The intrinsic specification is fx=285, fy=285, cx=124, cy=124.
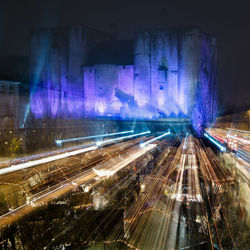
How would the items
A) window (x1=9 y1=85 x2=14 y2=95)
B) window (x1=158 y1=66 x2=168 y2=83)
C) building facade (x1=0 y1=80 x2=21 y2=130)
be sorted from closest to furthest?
1. building facade (x1=0 y1=80 x2=21 y2=130)
2. window (x1=9 y1=85 x2=14 y2=95)
3. window (x1=158 y1=66 x2=168 y2=83)

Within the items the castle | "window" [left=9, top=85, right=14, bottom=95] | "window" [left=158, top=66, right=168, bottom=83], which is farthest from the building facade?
"window" [left=158, top=66, right=168, bottom=83]

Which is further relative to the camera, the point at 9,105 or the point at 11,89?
the point at 11,89

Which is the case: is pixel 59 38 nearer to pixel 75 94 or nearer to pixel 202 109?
pixel 75 94

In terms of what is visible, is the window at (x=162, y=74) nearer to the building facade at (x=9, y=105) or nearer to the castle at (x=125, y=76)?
the castle at (x=125, y=76)

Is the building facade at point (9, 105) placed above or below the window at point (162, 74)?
below

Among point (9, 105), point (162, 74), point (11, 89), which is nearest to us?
point (9, 105)

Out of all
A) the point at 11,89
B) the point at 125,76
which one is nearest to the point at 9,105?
the point at 11,89

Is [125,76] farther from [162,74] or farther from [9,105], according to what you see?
[9,105]

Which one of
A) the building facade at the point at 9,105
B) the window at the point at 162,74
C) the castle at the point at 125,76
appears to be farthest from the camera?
the window at the point at 162,74

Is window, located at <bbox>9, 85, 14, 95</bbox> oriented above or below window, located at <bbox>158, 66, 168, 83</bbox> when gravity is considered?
below

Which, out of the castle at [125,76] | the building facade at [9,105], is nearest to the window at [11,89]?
the building facade at [9,105]

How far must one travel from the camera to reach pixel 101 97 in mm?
27094

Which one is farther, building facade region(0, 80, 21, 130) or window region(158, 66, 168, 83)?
window region(158, 66, 168, 83)

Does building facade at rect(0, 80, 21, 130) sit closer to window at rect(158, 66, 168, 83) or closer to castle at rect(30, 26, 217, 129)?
castle at rect(30, 26, 217, 129)
